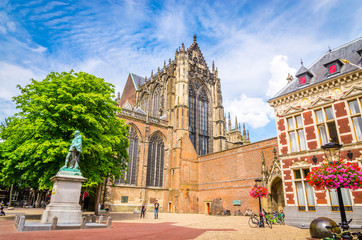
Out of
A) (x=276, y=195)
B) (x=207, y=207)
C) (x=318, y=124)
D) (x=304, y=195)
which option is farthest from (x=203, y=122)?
(x=304, y=195)

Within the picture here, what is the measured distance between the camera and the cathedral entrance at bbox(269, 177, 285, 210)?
1988 centimetres

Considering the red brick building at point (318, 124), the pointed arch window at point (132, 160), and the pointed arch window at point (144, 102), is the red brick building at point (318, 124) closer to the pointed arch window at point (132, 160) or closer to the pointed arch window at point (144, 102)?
the pointed arch window at point (132, 160)

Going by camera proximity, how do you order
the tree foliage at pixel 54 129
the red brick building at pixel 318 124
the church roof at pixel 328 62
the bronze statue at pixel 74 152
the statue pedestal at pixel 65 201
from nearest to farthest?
the statue pedestal at pixel 65 201, the bronze statue at pixel 74 152, the red brick building at pixel 318 124, the tree foliage at pixel 54 129, the church roof at pixel 328 62

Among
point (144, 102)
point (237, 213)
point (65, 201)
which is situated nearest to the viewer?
point (65, 201)

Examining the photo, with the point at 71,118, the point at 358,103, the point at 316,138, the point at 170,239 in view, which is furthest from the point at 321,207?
the point at 71,118

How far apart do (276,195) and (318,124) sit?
8.43 metres

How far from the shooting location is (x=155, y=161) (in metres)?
32.9

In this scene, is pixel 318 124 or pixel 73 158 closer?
pixel 73 158

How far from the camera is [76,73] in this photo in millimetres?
16438

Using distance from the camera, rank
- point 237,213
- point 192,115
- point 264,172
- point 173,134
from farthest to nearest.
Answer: point 192,115
point 173,134
point 237,213
point 264,172

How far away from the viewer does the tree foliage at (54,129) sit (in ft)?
45.1

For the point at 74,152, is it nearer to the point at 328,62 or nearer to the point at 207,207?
the point at 328,62

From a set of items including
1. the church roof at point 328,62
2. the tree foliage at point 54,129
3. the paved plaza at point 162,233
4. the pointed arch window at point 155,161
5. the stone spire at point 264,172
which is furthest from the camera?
the pointed arch window at point 155,161

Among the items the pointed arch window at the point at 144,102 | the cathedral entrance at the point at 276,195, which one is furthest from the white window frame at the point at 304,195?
the pointed arch window at the point at 144,102
